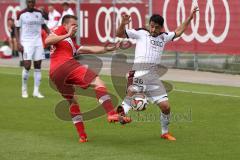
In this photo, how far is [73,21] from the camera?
1355 cm

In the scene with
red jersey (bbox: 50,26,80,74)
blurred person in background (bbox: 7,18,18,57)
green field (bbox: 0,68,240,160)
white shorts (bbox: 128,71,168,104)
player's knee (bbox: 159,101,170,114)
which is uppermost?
red jersey (bbox: 50,26,80,74)

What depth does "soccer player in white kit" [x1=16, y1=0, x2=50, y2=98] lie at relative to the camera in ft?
66.8

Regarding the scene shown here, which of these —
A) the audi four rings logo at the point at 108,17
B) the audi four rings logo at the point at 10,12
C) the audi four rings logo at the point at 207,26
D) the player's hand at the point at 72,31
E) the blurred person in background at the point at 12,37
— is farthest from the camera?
the audi four rings logo at the point at 10,12

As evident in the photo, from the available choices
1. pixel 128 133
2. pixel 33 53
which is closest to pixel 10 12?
pixel 33 53

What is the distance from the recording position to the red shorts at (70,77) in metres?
13.4

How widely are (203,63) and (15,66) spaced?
290 inches

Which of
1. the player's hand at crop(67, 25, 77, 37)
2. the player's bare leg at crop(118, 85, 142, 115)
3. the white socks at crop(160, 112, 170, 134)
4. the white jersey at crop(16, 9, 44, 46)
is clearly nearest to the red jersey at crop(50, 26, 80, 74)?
the player's hand at crop(67, 25, 77, 37)

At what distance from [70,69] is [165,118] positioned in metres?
1.81

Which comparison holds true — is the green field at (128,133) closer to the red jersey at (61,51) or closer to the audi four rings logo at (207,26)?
the red jersey at (61,51)

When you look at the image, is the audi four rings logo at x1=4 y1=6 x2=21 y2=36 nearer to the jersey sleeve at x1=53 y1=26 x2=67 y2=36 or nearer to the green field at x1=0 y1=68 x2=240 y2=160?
the green field at x1=0 y1=68 x2=240 y2=160

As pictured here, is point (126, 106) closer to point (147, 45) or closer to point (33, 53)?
point (147, 45)

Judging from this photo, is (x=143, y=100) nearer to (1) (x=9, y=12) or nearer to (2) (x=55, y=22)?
(2) (x=55, y=22)

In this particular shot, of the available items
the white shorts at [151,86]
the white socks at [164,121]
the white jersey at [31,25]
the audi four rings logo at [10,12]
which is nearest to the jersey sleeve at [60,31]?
the white shorts at [151,86]

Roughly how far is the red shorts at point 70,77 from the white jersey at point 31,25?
688 centimetres
